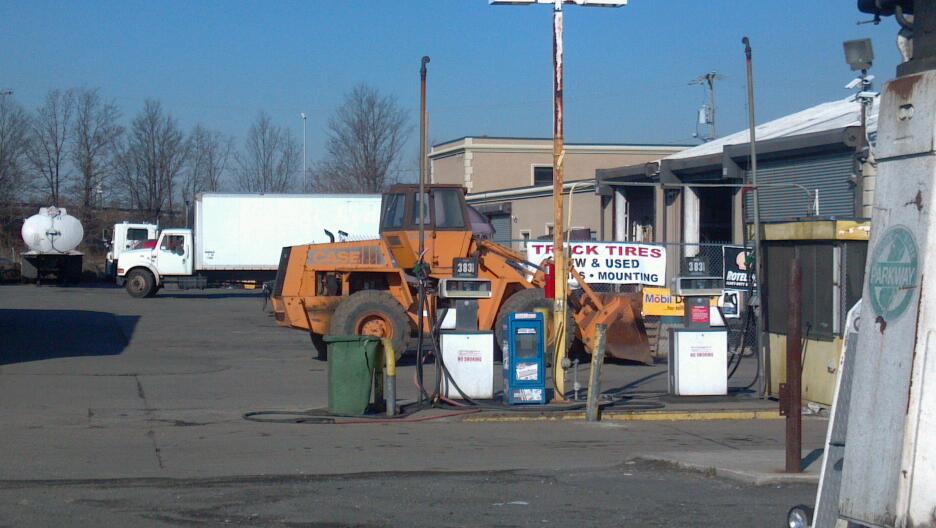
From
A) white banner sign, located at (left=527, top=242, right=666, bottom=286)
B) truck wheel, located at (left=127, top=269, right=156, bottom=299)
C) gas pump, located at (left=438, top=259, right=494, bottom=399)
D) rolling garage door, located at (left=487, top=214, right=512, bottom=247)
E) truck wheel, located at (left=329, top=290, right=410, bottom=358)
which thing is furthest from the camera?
rolling garage door, located at (left=487, top=214, right=512, bottom=247)

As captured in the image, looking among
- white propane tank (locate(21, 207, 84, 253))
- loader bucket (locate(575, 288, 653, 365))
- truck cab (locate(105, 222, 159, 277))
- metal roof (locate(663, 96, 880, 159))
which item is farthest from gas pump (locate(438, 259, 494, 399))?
white propane tank (locate(21, 207, 84, 253))

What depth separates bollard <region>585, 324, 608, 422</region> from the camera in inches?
499

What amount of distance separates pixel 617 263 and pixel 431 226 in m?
5.00

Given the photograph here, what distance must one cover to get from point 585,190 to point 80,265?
27.6 metres

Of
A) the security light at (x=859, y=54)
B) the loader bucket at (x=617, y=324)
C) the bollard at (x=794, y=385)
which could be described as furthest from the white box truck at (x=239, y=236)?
the bollard at (x=794, y=385)

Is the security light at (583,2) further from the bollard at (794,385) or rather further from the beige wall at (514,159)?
the beige wall at (514,159)

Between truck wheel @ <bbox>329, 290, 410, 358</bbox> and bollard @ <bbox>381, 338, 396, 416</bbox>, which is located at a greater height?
truck wheel @ <bbox>329, 290, 410, 358</bbox>

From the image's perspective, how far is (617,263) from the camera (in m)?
22.5

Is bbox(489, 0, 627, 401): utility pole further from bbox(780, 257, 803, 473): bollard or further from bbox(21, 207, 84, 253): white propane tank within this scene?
bbox(21, 207, 84, 253): white propane tank

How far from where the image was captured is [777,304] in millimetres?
14258

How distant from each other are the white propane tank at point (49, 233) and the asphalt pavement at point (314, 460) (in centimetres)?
3270

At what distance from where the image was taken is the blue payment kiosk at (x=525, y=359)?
44.3 ft

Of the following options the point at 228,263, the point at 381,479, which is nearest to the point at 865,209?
the point at 381,479

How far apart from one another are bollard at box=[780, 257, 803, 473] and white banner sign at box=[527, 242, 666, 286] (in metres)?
13.2
